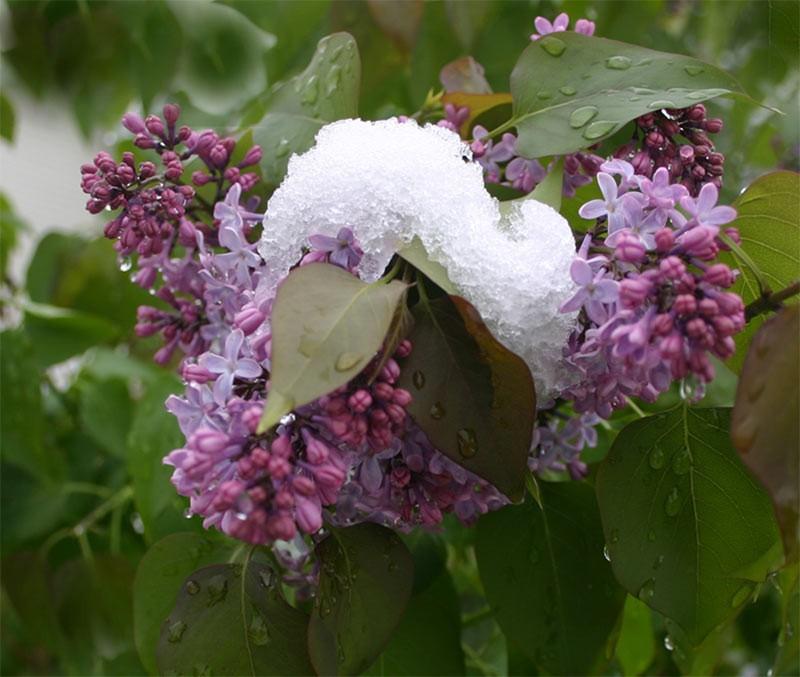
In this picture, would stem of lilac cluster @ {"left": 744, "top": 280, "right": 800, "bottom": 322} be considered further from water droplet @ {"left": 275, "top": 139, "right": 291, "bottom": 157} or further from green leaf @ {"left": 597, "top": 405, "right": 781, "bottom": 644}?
water droplet @ {"left": 275, "top": 139, "right": 291, "bottom": 157}

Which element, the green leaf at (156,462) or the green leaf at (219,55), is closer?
the green leaf at (156,462)

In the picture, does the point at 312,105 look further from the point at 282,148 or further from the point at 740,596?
the point at 740,596

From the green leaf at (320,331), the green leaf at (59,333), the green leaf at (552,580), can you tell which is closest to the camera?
the green leaf at (320,331)

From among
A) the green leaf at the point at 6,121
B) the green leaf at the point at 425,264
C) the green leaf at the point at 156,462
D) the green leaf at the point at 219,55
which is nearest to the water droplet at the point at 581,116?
the green leaf at the point at 425,264

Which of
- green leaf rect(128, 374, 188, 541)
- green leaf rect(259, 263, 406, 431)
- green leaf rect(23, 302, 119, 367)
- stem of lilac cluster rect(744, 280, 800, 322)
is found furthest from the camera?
green leaf rect(23, 302, 119, 367)

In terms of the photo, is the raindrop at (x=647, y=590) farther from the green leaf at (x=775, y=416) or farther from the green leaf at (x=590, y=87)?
the green leaf at (x=590, y=87)

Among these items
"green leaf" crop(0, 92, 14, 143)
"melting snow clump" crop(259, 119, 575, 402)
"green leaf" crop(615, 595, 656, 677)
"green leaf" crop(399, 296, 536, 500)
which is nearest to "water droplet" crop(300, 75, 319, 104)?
"melting snow clump" crop(259, 119, 575, 402)

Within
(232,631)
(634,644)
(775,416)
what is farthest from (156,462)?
(775,416)
